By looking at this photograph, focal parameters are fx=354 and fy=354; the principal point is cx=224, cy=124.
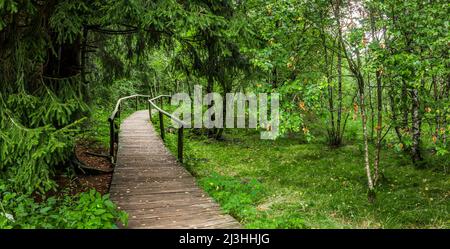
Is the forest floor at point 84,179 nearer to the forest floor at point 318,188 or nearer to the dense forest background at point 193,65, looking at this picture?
the dense forest background at point 193,65

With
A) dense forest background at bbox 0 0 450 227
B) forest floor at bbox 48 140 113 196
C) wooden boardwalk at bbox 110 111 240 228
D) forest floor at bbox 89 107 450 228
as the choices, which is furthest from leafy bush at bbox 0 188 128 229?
forest floor at bbox 89 107 450 228

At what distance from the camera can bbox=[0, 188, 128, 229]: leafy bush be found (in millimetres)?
4719

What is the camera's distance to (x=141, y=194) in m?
6.95

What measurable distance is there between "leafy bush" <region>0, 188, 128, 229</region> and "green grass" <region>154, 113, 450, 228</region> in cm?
205

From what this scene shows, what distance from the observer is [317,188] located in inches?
349

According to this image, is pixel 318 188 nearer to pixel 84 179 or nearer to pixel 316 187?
pixel 316 187

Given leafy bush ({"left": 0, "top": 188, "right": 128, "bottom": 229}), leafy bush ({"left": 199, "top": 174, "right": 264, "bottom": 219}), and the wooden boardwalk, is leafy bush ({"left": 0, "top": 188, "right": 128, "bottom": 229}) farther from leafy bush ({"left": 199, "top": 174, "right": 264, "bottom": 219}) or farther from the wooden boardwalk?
leafy bush ({"left": 199, "top": 174, "right": 264, "bottom": 219})

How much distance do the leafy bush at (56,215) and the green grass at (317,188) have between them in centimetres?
205

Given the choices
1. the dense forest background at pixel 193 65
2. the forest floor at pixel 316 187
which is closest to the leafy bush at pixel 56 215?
the dense forest background at pixel 193 65

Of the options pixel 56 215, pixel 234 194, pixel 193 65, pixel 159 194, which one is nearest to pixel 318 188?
pixel 234 194

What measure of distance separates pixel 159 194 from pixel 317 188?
408 cm

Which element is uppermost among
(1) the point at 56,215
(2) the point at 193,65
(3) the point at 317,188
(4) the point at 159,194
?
(2) the point at 193,65
